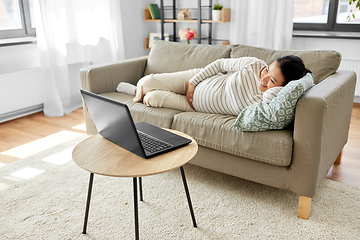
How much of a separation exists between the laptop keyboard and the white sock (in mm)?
1078

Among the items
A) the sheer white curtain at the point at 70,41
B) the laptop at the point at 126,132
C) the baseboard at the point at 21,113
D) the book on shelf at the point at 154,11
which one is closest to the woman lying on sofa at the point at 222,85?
the laptop at the point at 126,132

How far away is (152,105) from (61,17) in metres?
1.82

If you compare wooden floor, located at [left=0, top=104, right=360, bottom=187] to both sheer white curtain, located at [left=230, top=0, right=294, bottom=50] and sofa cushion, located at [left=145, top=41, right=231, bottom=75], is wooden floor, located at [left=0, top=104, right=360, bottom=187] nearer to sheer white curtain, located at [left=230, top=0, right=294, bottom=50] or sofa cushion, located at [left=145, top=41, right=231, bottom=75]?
sofa cushion, located at [left=145, top=41, right=231, bottom=75]

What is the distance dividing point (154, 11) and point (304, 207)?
10.7 ft

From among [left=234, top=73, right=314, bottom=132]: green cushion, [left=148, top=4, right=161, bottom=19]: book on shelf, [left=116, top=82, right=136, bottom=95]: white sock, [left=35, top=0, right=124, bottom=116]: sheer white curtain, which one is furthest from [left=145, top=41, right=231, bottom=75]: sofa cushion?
[left=148, top=4, right=161, bottom=19]: book on shelf

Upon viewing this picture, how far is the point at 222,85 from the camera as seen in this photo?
6.68 feet

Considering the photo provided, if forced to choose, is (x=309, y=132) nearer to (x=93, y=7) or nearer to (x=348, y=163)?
(x=348, y=163)

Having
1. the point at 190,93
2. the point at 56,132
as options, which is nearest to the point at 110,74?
the point at 190,93

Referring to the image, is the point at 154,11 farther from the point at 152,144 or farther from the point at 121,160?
the point at 121,160

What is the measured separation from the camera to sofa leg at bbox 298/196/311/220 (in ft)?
5.22

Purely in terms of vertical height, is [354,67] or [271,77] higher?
[271,77]

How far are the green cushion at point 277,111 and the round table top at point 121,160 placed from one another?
0.42 metres

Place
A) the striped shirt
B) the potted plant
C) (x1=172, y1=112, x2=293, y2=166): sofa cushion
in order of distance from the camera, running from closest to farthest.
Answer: (x1=172, y1=112, x2=293, y2=166): sofa cushion
the striped shirt
the potted plant

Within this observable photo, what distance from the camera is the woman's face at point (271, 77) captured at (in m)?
1.71
